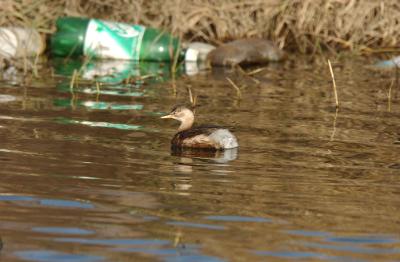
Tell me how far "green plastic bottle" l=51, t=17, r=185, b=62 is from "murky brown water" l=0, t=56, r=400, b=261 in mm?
2787

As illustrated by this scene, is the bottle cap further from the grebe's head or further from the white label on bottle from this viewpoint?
the grebe's head

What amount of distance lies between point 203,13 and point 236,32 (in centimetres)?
65

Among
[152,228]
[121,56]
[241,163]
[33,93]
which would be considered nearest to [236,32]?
[121,56]

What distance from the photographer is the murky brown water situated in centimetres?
621

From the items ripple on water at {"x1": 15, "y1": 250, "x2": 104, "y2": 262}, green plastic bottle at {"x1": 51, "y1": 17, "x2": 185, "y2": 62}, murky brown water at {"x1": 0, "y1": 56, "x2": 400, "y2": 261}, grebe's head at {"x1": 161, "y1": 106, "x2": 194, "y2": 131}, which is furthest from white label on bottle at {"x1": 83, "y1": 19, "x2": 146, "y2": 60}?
ripple on water at {"x1": 15, "y1": 250, "x2": 104, "y2": 262}

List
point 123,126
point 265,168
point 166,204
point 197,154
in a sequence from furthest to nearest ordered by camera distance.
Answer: point 123,126, point 197,154, point 265,168, point 166,204

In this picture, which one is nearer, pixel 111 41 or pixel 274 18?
pixel 111 41

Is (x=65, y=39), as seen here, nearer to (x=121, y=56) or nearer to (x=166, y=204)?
(x=121, y=56)

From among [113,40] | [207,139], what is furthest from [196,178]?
[113,40]

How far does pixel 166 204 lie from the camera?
280 inches

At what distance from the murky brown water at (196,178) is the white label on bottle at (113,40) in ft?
9.07

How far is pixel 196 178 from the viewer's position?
26.6 ft

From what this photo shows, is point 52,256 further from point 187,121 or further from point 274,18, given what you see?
point 274,18

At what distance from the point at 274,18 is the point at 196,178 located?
969 cm
